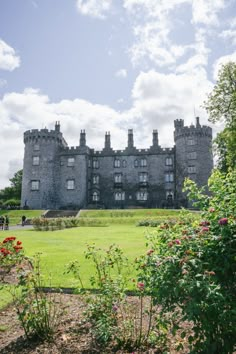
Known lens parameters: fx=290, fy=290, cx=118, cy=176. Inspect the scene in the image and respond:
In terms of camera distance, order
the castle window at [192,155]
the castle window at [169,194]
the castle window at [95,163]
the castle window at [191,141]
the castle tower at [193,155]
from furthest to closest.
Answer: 1. the castle window at [95,163]
2. the castle window at [169,194]
3. the castle window at [191,141]
4. the castle window at [192,155]
5. the castle tower at [193,155]

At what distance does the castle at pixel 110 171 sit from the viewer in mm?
52969

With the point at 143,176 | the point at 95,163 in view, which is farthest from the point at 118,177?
the point at 95,163

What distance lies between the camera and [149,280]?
3.83m

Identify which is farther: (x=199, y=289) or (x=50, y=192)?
(x=50, y=192)

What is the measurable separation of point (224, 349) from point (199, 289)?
0.88 metres

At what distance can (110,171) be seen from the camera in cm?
5753

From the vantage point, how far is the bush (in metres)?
3.08

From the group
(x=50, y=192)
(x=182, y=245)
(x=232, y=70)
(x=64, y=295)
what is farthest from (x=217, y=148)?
(x=50, y=192)

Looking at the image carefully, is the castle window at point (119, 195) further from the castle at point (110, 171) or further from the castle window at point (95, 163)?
the castle window at point (95, 163)

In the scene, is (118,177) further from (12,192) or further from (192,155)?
(12,192)

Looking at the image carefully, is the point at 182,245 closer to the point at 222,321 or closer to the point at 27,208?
the point at 222,321

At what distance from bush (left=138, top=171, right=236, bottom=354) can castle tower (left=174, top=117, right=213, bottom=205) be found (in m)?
49.1

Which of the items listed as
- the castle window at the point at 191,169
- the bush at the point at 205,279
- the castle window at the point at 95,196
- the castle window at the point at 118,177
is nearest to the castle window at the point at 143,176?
the castle window at the point at 118,177

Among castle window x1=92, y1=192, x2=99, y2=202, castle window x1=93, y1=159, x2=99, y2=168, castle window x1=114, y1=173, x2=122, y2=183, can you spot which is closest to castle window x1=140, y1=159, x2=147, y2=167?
castle window x1=114, y1=173, x2=122, y2=183
